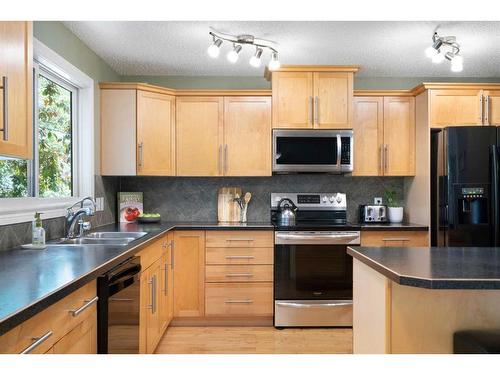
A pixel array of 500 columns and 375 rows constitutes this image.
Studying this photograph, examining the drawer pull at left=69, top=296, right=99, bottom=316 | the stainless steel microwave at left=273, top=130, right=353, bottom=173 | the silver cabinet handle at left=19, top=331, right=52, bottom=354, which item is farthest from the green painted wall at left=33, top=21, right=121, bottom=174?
the silver cabinet handle at left=19, top=331, right=52, bottom=354

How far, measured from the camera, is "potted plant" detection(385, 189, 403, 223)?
13.5 feet

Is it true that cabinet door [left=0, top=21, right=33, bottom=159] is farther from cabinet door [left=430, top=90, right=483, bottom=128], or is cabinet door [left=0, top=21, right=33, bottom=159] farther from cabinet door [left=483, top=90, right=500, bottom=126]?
cabinet door [left=483, top=90, right=500, bottom=126]

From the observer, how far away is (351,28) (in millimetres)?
3023

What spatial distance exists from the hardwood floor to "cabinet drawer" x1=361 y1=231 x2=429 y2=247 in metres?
0.75

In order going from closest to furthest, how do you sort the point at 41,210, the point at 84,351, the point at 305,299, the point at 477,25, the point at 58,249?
the point at 84,351
the point at 58,249
the point at 41,210
the point at 477,25
the point at 305,299

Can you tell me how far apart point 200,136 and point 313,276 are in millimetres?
1553

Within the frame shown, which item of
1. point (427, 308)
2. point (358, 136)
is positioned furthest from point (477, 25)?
point (427, 308)

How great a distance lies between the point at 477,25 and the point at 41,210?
9.76 ft

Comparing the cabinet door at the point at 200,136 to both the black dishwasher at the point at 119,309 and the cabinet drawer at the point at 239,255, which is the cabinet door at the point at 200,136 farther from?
the black dishwasher at the point at 119,309

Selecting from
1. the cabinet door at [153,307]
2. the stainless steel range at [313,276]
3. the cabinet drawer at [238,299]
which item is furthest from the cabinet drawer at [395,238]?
the cabinet door at [153,307]

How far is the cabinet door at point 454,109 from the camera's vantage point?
3.72 meters

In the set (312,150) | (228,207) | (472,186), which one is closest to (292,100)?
(312,150)

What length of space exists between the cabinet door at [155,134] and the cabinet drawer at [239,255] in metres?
0.83
